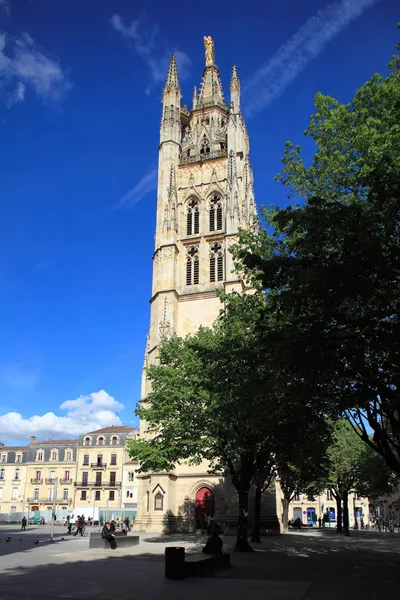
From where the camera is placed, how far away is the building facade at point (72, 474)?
66938 mm

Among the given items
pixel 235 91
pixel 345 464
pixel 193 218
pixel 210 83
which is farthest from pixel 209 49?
pixel 345 464

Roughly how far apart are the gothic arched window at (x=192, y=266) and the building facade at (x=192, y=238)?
0.08 m

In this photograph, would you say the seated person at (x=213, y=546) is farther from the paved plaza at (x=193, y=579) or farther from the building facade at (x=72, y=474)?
the building facade at (x=72, y=474)

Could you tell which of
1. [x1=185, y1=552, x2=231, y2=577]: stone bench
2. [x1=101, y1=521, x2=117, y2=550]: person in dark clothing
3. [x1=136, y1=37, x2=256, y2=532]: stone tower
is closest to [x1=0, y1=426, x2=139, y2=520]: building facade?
[x1=136, y1=37, x2=256, y2=532]: stone tower

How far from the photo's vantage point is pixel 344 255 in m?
9.56

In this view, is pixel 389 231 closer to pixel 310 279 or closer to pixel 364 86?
pixel 310 279

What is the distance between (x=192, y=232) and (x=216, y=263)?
4.59 metres

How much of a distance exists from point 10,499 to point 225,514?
148 feet

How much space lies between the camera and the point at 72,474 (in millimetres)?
68312

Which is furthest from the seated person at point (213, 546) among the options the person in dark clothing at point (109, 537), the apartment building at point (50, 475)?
the apartment building at point (50, 475)

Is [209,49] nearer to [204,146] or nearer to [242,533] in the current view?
[204,146]

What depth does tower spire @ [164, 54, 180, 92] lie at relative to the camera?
181ft

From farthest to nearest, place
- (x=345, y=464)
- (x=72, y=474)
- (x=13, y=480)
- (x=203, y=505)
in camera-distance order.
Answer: (x=13, y=480) < (x=72, y=474) < (x=345, y=464) < (x=203, y=505)

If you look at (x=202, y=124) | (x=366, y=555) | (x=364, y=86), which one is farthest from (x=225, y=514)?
(x=202, y=124)
